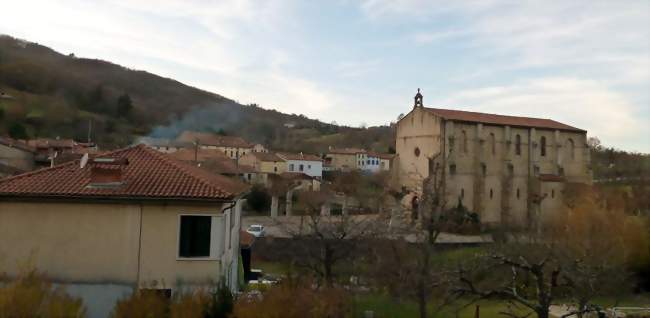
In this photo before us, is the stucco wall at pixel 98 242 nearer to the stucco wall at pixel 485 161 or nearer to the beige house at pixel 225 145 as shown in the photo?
the stucco wall at pixel 485 161

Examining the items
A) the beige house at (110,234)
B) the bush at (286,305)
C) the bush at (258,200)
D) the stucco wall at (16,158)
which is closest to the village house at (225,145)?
the bush at (258,200)

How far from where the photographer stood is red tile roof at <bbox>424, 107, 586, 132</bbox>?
49.6 m

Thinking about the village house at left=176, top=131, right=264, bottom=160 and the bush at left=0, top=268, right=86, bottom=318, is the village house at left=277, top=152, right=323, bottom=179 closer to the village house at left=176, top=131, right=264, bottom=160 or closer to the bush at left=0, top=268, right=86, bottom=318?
the village house at left=176, top=131, right=264, bottom=160

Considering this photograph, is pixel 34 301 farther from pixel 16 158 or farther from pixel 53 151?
pixel 53 151

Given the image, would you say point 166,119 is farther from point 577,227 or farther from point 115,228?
point 115,228

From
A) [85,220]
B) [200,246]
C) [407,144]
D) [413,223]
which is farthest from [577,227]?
[85,220]

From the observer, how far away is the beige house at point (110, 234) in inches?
537

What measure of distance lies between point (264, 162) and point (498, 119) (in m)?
31.7

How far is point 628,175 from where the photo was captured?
2881 inches

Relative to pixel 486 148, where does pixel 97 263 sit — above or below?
below

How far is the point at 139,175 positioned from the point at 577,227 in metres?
28.5

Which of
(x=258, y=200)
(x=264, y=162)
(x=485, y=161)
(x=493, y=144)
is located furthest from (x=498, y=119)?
(x=264, y=162)

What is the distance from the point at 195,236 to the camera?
14.0 m

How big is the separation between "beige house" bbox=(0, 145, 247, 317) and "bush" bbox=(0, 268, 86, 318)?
2.15 m
